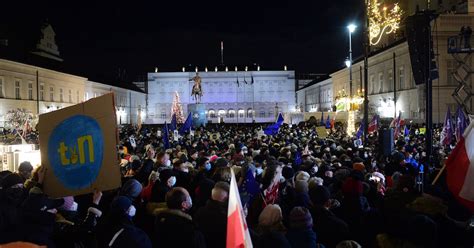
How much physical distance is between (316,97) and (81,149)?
83878 millimetres

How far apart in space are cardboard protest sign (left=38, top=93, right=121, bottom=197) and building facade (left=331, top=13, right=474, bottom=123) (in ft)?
93.4

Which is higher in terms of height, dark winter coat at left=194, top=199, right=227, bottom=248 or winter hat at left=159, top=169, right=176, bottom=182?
winter hat at left=159, top=169, right=176, bottom=182

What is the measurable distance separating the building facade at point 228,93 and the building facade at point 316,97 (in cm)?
392

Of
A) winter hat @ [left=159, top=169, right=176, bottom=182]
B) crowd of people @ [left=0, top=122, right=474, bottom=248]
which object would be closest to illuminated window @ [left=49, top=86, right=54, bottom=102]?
crowd of people @ [left=0, top=122, right=474, bottom=248]

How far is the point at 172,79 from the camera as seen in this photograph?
4043 inches

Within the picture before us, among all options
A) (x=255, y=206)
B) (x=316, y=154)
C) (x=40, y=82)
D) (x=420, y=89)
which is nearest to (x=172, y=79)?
(x=40, y=82)

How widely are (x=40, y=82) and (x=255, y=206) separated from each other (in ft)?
164

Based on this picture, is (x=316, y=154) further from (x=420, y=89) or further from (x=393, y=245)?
(x=420, y=89)

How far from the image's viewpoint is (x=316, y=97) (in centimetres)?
8788

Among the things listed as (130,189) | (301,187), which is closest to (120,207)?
(130,189)

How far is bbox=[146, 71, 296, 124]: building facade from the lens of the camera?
10188cm

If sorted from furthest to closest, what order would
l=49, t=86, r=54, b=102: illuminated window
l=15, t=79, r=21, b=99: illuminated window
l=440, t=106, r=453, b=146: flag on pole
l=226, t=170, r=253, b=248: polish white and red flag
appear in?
l=49, t=86, r=54, b=102: illuminated window, l=15, t=79, r=21, b=99: illuminated window, l=440, t=106, r=453, b=146: flag on pole, l=226, t=170, r=253, b=248: polish white and red flag

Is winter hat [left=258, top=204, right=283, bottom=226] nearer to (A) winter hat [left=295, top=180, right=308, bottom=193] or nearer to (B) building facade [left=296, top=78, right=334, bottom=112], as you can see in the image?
(A) winter hat [left=295, top=180, right=308, bottom=193]

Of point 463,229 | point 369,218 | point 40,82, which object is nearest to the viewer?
point 463,229
